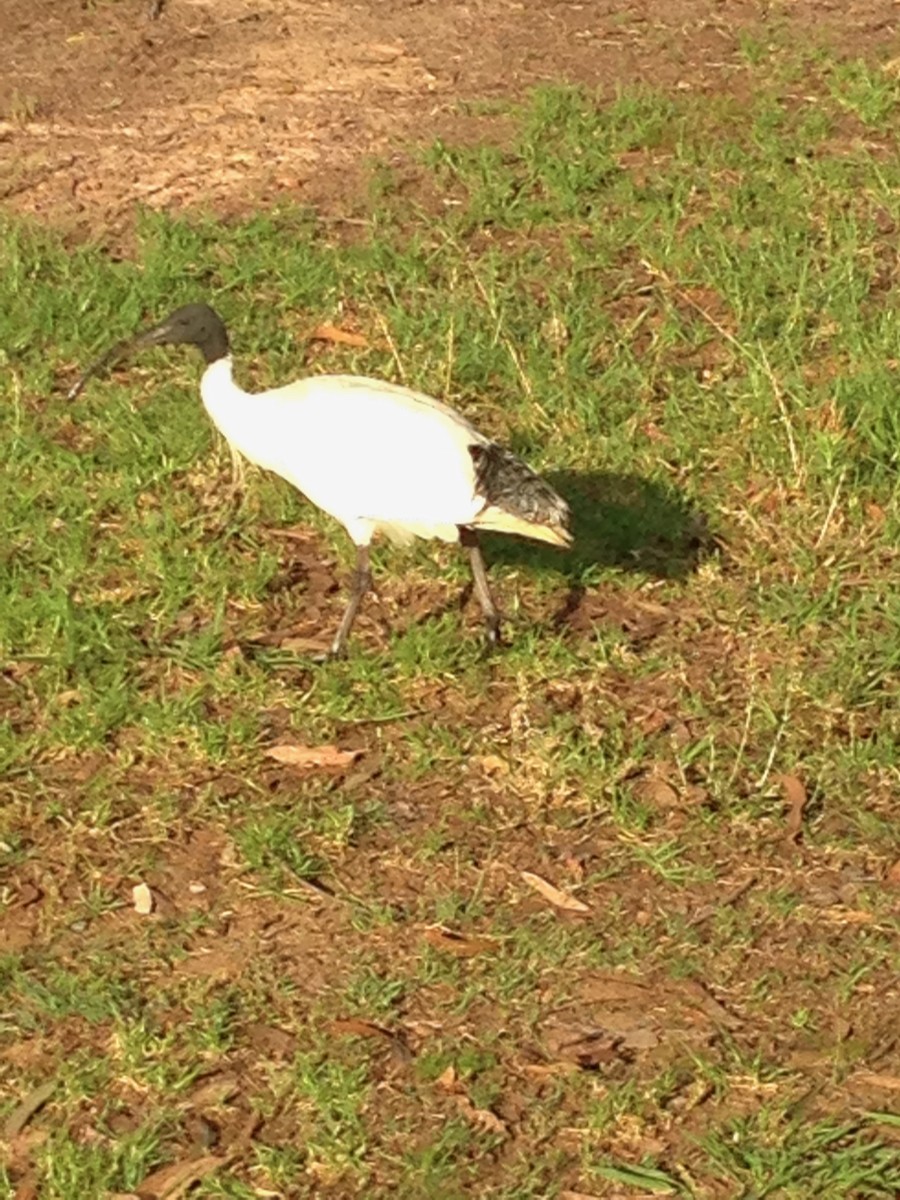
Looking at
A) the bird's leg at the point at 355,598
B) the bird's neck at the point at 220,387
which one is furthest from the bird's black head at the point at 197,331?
the bird's leg at the point at 355,598

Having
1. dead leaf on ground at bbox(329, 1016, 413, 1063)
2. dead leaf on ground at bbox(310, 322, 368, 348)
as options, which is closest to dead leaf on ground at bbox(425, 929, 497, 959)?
dead leaf on ground at bbox(329, 1016, 413, 1063)

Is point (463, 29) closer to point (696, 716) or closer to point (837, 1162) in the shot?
point (696, 716)

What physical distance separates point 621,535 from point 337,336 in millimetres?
1613

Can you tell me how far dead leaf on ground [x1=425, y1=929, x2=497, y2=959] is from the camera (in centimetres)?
537

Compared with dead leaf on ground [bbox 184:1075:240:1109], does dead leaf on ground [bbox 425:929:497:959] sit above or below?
below

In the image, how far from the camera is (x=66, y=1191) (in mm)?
4637

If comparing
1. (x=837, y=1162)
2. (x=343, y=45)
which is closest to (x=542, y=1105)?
(x=837, y=1162)

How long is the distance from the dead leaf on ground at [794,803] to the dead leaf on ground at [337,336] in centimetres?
278

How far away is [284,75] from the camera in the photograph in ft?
32.9

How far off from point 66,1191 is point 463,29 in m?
7.01

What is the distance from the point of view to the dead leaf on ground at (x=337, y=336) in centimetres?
809

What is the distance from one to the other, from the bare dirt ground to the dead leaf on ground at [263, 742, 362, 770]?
11.1 ft

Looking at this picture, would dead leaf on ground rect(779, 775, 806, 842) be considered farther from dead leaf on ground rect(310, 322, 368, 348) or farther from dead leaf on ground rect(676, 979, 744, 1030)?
dead leaf on ground rect(310, 322, 368, 348)

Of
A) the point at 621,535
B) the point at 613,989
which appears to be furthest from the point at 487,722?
the point at 613,989
